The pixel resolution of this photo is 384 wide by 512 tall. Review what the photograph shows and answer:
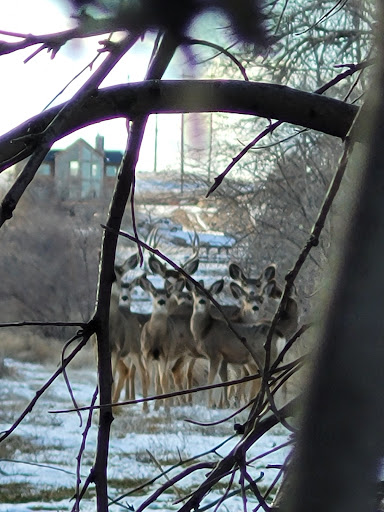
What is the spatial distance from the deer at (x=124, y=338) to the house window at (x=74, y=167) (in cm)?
74

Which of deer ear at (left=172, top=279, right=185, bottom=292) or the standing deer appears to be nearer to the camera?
the standing deer

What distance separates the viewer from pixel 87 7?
1232 millimetres

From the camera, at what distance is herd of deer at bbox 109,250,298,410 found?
4719 millimetres

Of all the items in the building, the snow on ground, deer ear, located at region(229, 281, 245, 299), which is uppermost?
the building

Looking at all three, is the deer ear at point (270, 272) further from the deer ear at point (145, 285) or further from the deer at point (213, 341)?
the deer ear at point (145, 285)

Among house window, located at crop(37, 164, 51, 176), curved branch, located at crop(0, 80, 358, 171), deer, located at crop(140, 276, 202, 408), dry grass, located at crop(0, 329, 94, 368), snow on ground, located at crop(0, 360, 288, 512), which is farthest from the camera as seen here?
dry grass, located at crop(0, 329, 94, 368)

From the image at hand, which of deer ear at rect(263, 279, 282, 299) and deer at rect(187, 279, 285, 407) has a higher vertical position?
deer ear at rect(263, 279, 282, 299)

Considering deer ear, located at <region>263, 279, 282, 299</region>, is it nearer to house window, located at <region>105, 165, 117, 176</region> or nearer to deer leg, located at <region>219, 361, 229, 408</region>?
deer leg, located at <region>219, 361, 229, 408</region>

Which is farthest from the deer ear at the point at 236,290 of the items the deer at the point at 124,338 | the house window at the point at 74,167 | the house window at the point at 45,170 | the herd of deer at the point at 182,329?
the house window at the point at 45,170

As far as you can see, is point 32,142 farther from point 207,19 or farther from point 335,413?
point 207,19

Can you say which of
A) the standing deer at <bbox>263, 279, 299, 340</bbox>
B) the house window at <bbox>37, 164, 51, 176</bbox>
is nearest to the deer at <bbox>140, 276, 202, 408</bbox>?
the standing deer at <bbox>263, 279, 299, 340</bbox>

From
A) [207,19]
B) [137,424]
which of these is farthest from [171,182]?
[207,19]

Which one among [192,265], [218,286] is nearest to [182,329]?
[218,286]

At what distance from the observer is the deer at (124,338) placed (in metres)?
4.93
